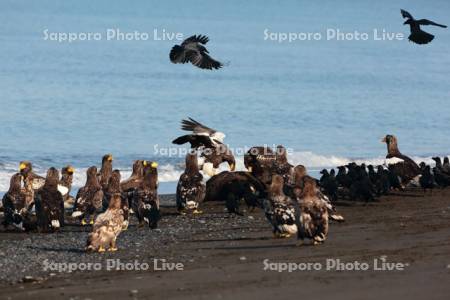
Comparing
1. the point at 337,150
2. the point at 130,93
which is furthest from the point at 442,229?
the point at 130,93

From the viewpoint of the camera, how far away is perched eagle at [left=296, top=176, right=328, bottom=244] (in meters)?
13.8

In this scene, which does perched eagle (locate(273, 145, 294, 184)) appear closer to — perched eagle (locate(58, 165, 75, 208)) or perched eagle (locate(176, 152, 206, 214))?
perched eagle (locate(176, 152, 206, 214))

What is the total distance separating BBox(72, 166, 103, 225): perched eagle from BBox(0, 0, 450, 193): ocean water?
3.23 m

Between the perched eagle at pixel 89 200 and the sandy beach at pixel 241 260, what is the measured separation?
0.81 ft

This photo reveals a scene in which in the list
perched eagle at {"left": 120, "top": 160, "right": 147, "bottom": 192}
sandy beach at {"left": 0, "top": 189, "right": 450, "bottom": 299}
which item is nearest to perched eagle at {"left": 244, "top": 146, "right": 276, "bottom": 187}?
sandy beach at {"left": 0, "top": 189, "right": 450, "bottom": 299}

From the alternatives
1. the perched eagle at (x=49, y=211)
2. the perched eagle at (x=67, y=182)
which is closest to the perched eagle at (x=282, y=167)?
the perched eagle at (x=67, y=182)

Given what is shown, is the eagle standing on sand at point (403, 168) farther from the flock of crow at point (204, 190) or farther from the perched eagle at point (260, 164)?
the perched eagle at point (260, 164)

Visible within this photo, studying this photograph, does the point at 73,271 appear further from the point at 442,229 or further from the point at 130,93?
the point at 130,93

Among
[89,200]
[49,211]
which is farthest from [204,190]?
[49,211]

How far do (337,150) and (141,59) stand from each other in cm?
3481

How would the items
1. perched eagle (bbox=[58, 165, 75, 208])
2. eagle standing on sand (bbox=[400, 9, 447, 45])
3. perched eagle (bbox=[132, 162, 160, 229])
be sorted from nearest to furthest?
1. perched eagle (bbox=[132, 162, 160, 229])
2. perched eagle (bbox=[58, 165, 75, 208])
3. eagle standing on sand (bbox=[400, 9, 447, 45])

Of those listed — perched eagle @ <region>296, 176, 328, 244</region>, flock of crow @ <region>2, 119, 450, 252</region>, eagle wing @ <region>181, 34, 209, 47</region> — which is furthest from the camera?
eagle wing @ <region>181, 34, 209, 47</region>

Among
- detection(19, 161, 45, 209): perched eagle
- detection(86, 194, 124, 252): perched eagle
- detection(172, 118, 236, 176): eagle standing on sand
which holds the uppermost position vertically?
detection(172, 118, 236, 176): eagle standing on sand

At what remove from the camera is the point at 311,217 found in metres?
13.9
